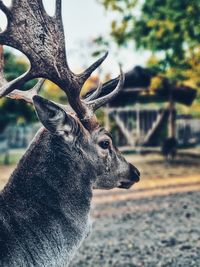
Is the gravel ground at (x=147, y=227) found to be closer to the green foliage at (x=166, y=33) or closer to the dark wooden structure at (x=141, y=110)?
the green foliage at (x=166, y=33)

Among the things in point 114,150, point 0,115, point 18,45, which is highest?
point 18,45

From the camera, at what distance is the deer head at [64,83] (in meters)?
3.69

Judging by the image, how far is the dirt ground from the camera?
19.7 feet

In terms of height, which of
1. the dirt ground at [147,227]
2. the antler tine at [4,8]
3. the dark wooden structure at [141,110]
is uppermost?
the antler tine at [4,8]

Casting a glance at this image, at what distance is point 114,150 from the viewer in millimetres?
3965

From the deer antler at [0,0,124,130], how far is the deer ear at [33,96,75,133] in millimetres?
299

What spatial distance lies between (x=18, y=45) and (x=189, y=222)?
5263mm

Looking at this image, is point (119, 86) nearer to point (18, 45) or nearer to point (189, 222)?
point (18, 45)

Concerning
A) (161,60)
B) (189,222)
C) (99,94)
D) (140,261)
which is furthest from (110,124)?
(99,94)

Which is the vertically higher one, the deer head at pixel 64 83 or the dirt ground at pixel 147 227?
the deer head at pixel 64 83

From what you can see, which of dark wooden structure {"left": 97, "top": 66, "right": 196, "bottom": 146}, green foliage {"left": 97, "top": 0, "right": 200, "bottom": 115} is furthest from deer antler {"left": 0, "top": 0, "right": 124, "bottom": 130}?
dark wooden structure {"left": 97, "top": 66, "right": 196, "bottom": 146}

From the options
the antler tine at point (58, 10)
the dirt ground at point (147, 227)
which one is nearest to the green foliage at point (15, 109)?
the dirt ground at point (147, 227)

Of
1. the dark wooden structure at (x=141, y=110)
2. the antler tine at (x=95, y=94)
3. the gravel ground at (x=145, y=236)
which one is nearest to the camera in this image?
the antler tine at (x=95, y=94)

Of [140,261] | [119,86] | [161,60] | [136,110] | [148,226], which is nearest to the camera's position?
[119,86]
